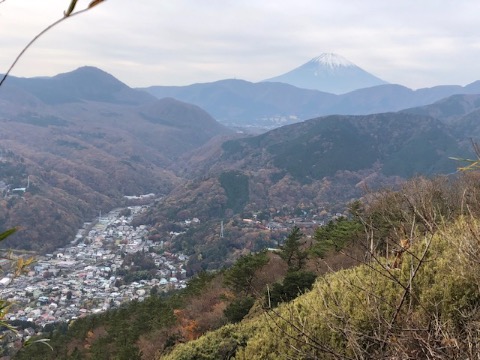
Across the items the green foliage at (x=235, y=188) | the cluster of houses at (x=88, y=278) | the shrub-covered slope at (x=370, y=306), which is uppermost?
the shrub-covered slope at (x=370, y=306)

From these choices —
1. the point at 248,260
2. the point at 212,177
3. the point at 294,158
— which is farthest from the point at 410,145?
the point at 248,260

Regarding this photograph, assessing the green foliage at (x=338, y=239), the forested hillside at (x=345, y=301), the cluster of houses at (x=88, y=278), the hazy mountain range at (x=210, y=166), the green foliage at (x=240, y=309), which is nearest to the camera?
the forested hillside at (x=345, y=301)

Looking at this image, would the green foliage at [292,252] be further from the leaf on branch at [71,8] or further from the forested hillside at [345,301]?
the leaf on branch at [71,8]

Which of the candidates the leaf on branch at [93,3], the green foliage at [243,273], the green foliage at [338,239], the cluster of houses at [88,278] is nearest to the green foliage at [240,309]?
the green foliage at [243,273]

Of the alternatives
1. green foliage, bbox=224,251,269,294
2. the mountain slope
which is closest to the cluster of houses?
the mountain slope

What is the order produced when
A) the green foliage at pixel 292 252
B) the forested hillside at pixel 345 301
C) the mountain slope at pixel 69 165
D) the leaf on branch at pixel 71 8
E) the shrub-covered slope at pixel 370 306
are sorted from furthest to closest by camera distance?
the mountain slope at pixel 69 165 < the green foliage at pixel 292 252 < the shrub-covered slope at pixel 370 306 < the forested hillside at pixel 345 301 < the leaf on branch at pixel 71 8

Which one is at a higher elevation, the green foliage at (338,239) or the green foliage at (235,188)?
the green foliage at (338,239)

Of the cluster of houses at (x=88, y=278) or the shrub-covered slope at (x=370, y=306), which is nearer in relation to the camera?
the shrub-covered slope at (x=370, y=306)

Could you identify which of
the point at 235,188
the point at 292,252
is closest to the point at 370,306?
the point at 292,252
